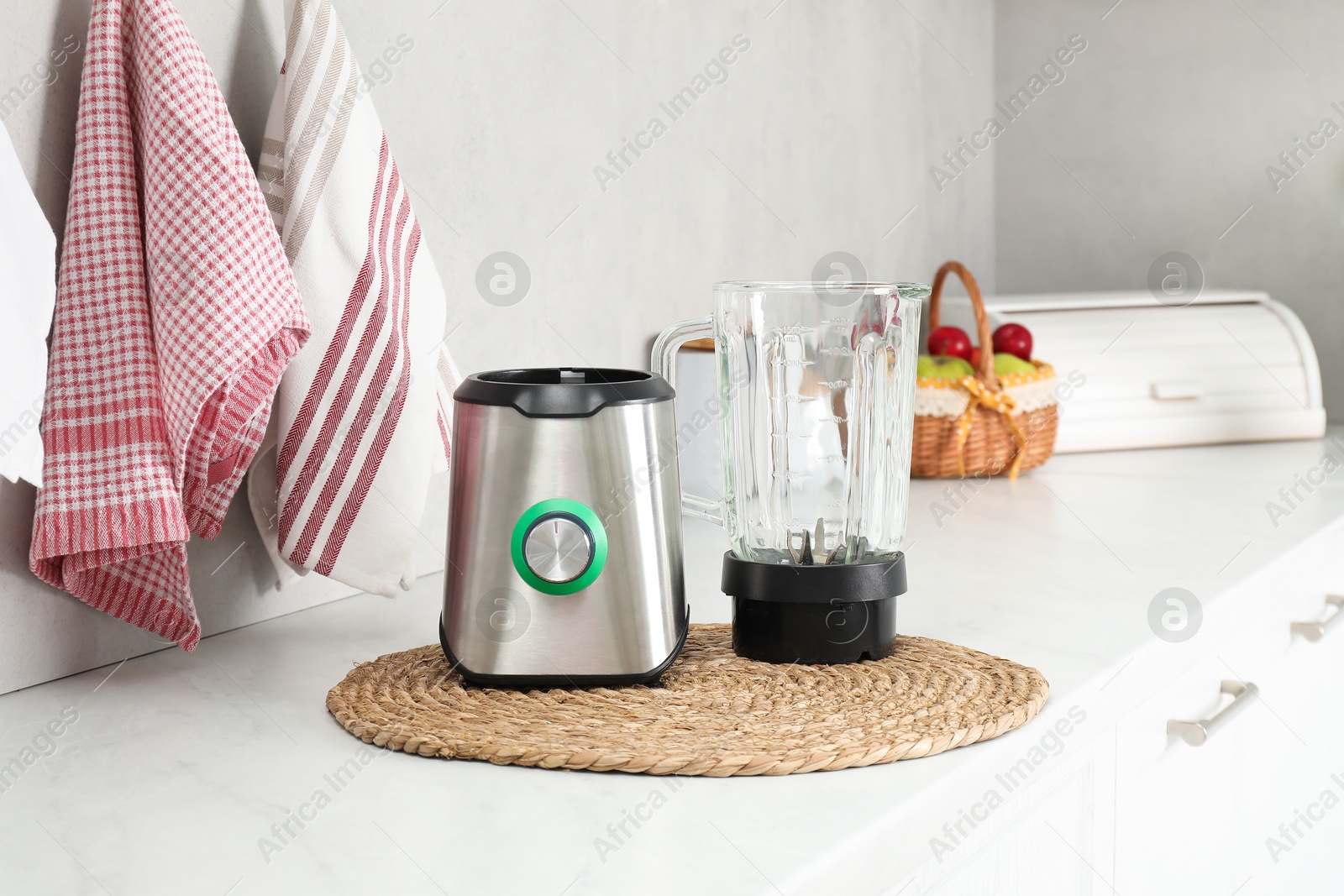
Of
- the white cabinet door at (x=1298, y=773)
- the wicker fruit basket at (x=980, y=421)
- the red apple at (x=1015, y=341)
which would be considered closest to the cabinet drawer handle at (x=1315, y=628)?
→ the white cabinet door at (x=1298, y=773)

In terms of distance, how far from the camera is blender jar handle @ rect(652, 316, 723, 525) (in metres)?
0.70

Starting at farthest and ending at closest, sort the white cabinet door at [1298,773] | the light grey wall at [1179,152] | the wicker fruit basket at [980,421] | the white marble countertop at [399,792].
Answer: the light grey wall at [1179,152]
the wicker fruit basket at [980,421]
the white cabinet door at [1298,773]
the white marble countertop at [399,792]

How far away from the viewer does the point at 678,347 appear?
0.72 meters

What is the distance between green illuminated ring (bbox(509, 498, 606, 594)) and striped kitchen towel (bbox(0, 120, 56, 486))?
251 millimetres

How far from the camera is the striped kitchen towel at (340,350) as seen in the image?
740 millimetres

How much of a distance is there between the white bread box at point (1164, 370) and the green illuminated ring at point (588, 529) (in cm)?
106

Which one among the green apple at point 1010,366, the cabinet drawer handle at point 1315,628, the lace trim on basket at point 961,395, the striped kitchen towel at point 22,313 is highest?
the striped kitchen towel at point 22,313

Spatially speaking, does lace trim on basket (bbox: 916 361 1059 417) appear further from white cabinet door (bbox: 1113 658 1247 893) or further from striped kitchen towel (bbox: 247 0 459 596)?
striped kitchen towel (bbox: 247 0 459 596)

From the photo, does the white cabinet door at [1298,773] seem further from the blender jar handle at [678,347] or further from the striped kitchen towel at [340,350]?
the striped kitchen towel at [340,350]

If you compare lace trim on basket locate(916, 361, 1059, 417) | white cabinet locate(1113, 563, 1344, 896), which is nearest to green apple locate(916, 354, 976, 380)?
lace trim on basket locate(916, 361, 1059, 417)

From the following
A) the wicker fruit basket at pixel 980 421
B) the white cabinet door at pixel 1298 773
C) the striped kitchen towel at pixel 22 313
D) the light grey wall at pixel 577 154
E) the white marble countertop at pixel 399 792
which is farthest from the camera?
the wicker fruit basket at pixel 980 421

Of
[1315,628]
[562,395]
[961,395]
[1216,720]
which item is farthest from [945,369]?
[562,395]

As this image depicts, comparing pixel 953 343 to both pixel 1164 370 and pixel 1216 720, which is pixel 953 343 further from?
pixel 1216 720

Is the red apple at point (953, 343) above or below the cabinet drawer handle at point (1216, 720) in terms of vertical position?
above
